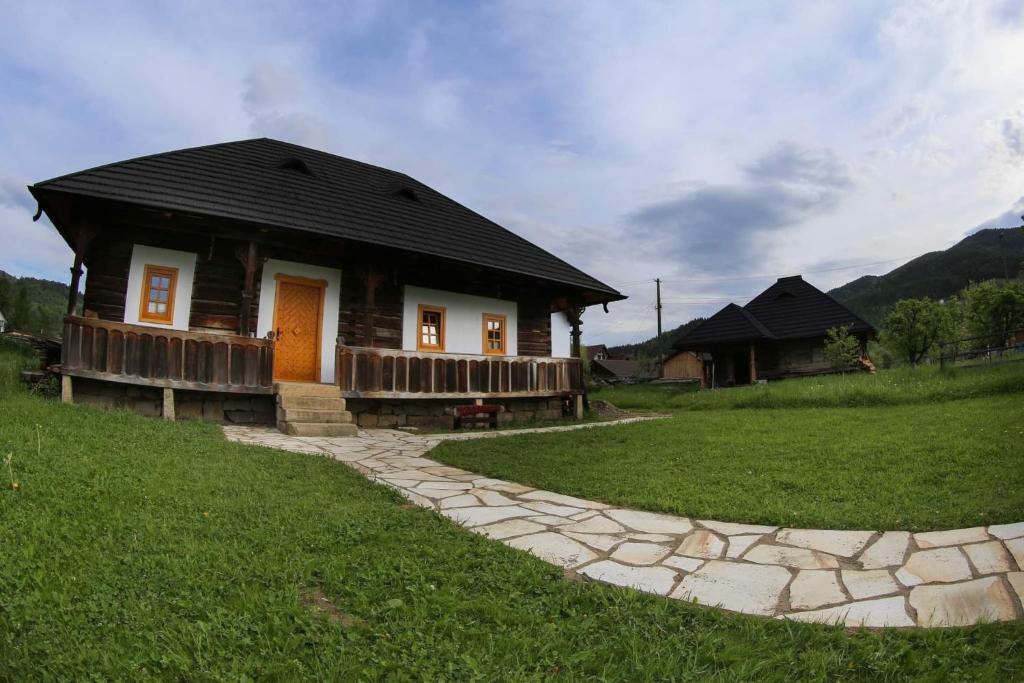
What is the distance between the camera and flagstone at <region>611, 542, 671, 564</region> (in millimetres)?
3314

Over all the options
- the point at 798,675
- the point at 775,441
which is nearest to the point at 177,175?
the point at 775,441

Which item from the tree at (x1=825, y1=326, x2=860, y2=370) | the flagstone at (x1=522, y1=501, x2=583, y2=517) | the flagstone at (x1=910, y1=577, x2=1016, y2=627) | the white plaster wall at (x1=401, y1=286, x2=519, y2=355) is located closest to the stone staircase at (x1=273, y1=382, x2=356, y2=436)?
the white plaster wall at (x1=401, y1=286, x2=519, y2=355)

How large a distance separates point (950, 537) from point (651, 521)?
1.78m

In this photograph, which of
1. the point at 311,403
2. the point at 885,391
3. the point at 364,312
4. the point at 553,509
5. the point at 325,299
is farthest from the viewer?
the point at 885,391

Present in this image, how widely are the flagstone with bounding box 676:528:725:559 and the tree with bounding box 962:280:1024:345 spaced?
20.3 metres

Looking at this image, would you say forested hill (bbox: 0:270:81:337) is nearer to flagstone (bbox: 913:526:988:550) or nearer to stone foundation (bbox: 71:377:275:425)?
stone foundation (bbox: 71:377:275:425)

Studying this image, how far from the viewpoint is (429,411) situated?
1111 centimetres

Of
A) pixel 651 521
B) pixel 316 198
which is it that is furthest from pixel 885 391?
pixel 316 198

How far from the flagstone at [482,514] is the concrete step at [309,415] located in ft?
16.6

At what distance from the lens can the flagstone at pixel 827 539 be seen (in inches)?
131

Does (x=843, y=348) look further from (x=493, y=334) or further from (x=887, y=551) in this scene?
(x=887, y=551)

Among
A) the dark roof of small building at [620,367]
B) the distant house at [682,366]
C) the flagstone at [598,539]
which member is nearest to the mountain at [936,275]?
the dark roof of small building at [620,367]

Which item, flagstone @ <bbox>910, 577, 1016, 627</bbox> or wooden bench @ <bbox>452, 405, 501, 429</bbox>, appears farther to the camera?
wooden bench @ <bbox>452, 405, 501, 429</bbox>

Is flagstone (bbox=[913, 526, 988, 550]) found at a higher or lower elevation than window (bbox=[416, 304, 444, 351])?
lower
